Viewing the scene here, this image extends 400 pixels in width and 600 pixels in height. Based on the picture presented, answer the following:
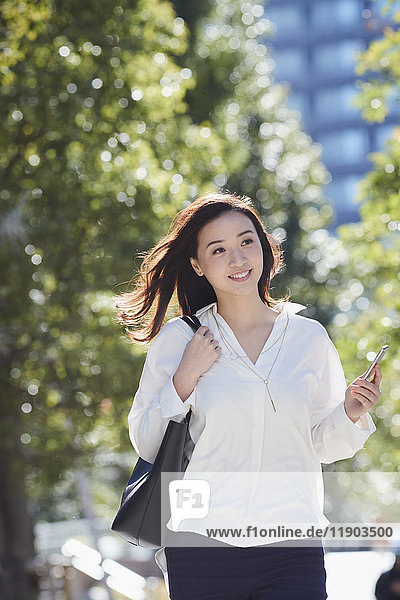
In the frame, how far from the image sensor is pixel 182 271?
12.5ft

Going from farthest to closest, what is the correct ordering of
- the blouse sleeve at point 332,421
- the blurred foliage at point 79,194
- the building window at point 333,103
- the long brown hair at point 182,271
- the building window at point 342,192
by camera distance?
the building window at point 333,103, the building window at point 342,192, the blurred foliage at point 79,194, the long brown hair at point 182,271, the blouse sleeve at point 332,421

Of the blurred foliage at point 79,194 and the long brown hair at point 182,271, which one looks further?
the blurred foliage at point 79,194

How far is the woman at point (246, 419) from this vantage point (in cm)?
319

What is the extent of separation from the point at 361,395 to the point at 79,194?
743 cm

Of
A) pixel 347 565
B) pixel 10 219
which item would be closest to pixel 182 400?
pixel 347 565

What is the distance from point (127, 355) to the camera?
1125cm

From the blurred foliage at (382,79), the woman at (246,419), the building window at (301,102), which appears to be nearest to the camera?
the woman at (246,419)

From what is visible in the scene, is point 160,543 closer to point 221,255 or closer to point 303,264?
point 221,255

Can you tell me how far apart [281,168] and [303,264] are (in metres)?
2.23

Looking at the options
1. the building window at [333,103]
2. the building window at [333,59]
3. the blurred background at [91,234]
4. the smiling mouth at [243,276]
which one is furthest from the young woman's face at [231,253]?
the building window at [333,59]

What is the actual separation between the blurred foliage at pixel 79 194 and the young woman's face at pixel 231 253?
5.73 metres

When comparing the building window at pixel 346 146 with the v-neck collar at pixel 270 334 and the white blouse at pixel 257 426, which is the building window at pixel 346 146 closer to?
the v-neck collar at pixel 270 334

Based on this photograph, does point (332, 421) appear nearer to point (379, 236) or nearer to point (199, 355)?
point (199, 355)

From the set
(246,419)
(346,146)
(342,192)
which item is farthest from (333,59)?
(246,419)
